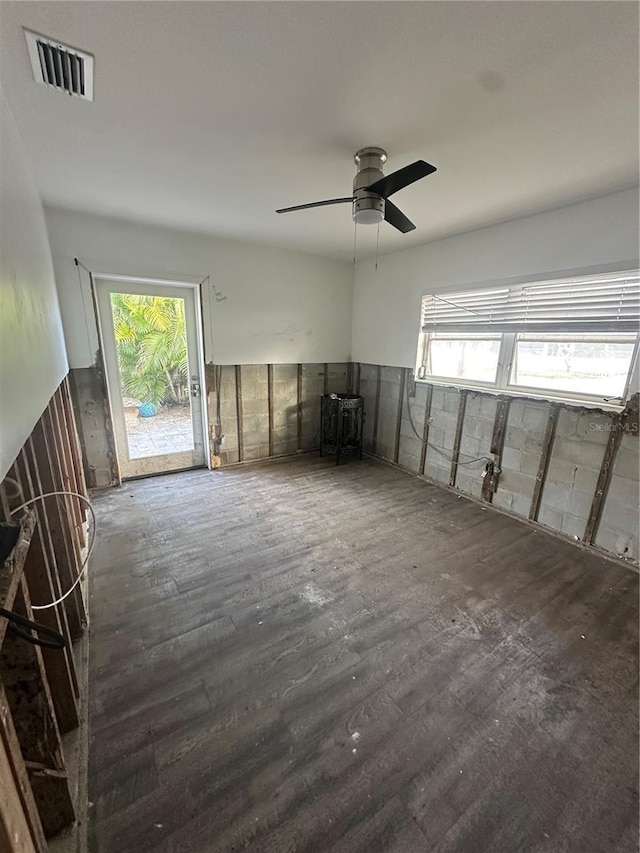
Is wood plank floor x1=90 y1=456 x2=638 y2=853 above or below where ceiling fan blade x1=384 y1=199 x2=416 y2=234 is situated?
below

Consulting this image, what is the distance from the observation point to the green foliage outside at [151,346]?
3656mm

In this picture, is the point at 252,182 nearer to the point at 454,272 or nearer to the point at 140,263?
the point at 140,263

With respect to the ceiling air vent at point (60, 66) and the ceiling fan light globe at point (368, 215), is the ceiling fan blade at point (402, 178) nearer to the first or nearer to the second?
the ceiling fan light globe at point (368, 215)

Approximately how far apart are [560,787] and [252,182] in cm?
353

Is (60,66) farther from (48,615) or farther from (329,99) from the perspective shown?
(48,615)

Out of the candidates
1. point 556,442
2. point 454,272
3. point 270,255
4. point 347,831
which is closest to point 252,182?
point 270,255

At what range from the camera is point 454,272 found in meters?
3.59

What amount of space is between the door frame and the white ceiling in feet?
2.91

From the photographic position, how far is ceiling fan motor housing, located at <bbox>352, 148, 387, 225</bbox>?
2.00 meters

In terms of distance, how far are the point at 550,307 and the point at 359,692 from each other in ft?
10.2

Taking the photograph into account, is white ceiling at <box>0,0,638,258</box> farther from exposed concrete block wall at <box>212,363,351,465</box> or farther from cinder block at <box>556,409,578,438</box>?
exposed concrete block wall at <box>212,363,351,465</box>

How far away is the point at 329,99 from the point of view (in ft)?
5.21

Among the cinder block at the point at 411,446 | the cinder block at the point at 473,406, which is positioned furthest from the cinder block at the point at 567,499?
the cinder block at the point at 411,446

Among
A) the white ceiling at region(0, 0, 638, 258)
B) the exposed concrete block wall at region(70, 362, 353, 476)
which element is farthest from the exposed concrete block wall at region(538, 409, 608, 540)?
the exposed concrete block wall at region(70, 362, 353, 476)
